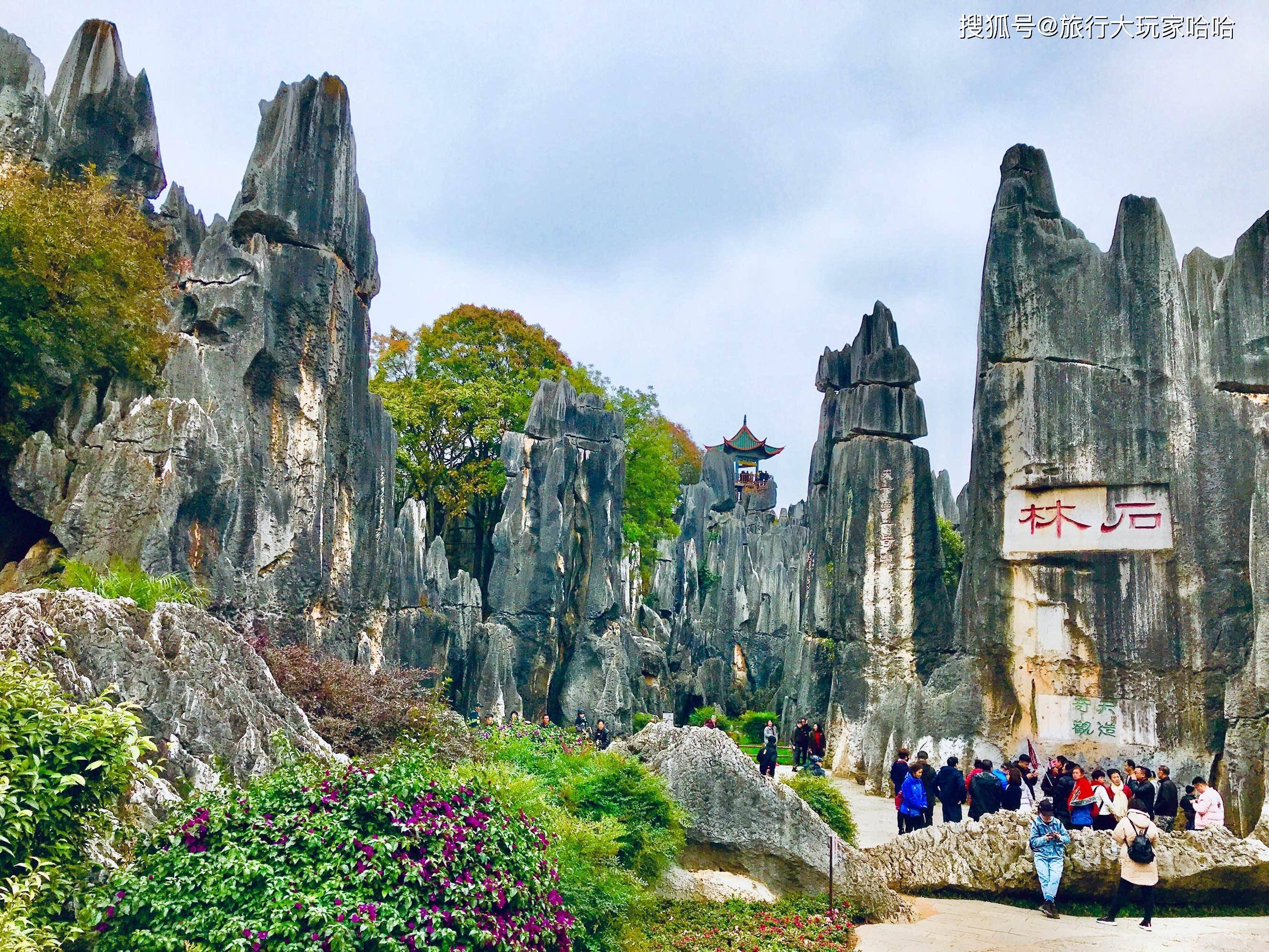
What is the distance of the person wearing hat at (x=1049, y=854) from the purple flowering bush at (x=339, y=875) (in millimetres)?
4749

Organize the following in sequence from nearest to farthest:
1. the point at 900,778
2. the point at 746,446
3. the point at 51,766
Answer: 1. the point at 51,766
2. the point at 900,778
3. the point at 746,446

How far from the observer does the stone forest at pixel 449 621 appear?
5297 mm

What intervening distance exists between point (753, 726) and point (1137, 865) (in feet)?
75.0

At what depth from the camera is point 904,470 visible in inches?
819

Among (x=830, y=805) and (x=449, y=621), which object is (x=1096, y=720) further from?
(x=449, y=621)

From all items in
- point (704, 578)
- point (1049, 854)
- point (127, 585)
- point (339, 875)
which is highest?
point (704, 578)

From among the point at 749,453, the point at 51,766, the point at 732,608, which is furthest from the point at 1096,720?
the point at 749,453

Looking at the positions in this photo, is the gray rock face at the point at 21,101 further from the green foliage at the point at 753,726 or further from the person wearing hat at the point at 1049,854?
the green foliage at the point at 753,726

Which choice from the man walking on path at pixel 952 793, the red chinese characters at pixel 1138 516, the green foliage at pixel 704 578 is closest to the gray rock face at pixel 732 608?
the green foliage at pixel 704 578

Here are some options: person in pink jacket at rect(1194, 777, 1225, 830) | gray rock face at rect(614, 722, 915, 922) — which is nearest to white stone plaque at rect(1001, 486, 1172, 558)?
person in pink jacket at rect(1194, 777, 1225, 830)

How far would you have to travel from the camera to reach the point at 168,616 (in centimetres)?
637

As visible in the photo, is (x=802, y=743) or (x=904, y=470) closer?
(x=802, y=743)

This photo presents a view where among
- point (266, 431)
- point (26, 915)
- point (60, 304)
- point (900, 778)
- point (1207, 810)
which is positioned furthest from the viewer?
point (266, 431)

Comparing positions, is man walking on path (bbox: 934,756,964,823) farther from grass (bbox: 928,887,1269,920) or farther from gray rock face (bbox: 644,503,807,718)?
gray rock face (bbox: 644,503,807,718)
